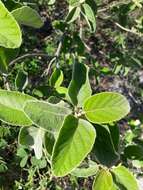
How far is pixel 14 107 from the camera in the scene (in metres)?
1.01

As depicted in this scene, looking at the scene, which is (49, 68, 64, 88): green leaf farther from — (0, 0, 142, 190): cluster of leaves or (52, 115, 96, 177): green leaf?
(52, 115, 96, 177): green leaf

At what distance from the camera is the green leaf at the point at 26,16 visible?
3.18 feet

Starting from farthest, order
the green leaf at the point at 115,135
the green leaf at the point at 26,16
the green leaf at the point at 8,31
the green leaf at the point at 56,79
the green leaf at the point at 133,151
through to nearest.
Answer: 1. the green leaf at the point at 56,79
2. the green leaf at the point at 133,151
3. the green leaf at the point at 115,135
4. the green leaf at the point at 26,16
5. the green leaf at the point at 8,31

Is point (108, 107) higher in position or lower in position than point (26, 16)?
lower

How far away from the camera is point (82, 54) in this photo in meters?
2.34

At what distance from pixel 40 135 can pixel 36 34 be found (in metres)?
2.76

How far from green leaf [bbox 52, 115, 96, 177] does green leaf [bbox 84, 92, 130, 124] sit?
3 cm

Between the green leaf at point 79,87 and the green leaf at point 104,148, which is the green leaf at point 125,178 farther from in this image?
the green leaf at point 79,87

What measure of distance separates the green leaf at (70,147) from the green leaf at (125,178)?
19 centimetres

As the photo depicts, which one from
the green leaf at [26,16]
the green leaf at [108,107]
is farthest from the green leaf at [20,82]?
the green leaf at [108,107]

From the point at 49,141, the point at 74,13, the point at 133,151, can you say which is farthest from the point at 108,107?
the point at 74,13

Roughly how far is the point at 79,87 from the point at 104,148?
0.15m

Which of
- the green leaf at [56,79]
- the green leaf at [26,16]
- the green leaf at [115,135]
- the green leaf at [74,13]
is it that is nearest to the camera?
the green leaf at [26,16]

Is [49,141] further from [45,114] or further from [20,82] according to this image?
[20,82]
